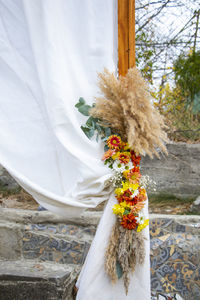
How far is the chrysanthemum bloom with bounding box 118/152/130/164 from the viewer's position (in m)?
1.32

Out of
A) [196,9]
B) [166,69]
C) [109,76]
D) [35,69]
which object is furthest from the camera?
[166,69]

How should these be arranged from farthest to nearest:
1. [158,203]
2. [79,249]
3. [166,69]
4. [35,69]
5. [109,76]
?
[166,69], [158,203], [79,249], [35,69], [109,76]

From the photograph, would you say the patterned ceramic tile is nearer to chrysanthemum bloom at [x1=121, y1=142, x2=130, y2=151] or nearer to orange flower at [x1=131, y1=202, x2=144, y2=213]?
orange flower at [x1=131, y1=202, x2=144, y2=213]

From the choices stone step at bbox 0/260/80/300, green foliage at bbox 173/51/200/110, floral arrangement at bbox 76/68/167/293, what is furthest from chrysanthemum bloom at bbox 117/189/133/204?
green foliage at bbox 173/51/200/110

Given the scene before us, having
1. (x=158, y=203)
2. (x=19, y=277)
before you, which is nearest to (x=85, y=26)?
(x=19, y=277)

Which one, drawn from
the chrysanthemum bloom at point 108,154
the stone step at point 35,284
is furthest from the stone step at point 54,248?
the chrysanthemum bloom at point 108,154

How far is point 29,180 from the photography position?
1.37 meters

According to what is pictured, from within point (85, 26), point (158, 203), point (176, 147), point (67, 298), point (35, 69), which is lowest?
point (67, 298)

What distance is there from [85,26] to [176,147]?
141cm

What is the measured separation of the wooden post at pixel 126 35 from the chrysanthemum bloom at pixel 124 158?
17.9 inches

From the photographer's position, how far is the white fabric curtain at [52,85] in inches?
53.6

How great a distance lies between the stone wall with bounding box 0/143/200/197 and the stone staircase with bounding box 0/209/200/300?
1.83 ft

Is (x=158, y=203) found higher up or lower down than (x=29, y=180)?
lower down

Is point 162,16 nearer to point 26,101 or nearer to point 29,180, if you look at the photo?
point 26,101
